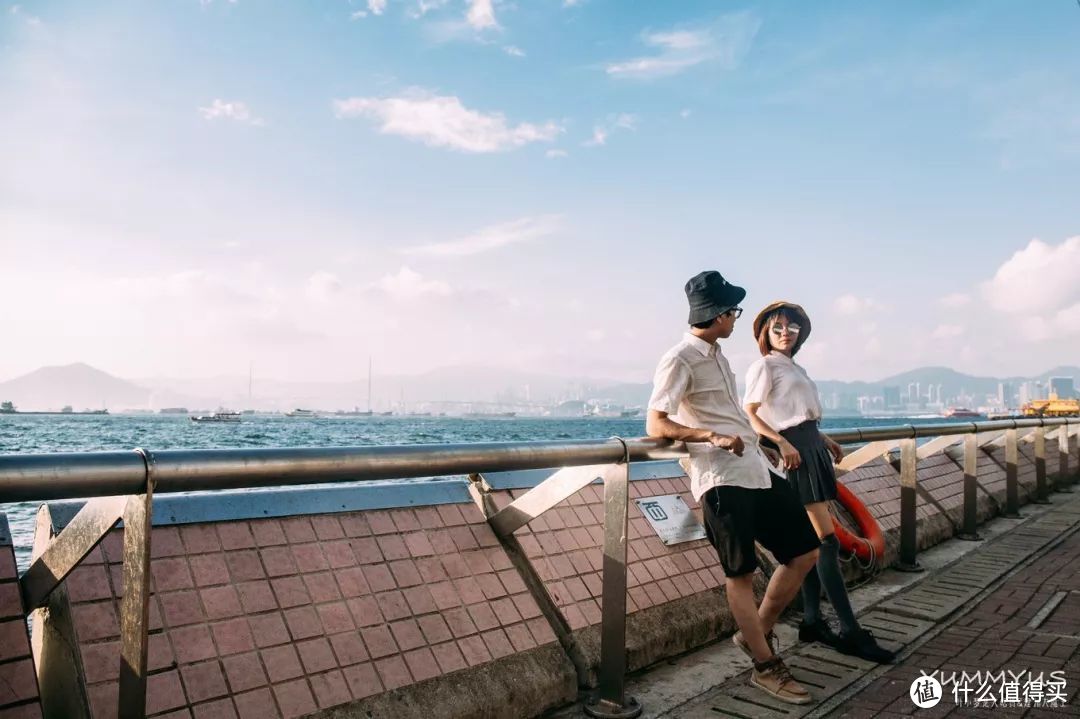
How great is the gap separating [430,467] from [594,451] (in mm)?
751

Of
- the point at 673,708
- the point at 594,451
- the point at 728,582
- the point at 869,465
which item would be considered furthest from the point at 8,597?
the point at 869,465

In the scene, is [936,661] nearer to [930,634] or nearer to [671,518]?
[930,634]

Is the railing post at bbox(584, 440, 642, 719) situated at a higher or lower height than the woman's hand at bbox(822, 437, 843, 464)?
lower

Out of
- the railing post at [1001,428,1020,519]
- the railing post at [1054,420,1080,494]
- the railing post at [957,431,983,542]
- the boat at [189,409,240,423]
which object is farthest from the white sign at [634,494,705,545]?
the boat at [189,409,240,423]

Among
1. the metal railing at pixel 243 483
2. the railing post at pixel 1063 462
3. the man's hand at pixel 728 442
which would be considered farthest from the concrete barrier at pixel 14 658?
the railing post at pixel 1063 462

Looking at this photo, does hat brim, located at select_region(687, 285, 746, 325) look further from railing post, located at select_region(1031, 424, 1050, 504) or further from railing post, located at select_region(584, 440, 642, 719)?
railing post, located at select_region(1031, 424, 1050, 504)

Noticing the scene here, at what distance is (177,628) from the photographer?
8.07 feet

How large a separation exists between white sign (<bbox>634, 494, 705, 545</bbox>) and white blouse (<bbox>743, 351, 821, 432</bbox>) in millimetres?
783

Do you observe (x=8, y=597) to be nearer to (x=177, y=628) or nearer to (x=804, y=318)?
(x=177, y=628)

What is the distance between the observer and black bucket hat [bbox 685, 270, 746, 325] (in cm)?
342

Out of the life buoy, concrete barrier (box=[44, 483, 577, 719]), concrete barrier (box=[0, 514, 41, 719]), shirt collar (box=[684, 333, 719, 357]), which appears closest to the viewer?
concrete barrier (box=[0, 514, 41, 719])

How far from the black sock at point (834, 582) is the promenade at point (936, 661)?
0.59 feet

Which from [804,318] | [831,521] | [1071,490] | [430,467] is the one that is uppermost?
[804,318]

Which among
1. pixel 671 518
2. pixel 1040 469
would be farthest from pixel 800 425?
pixel 1040 469
